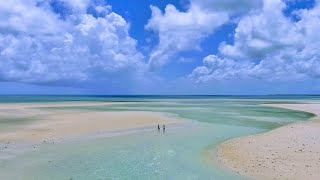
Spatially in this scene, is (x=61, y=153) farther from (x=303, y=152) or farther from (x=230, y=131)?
(x=230, y=131)

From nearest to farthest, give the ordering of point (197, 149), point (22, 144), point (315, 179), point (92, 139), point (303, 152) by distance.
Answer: point (315, 179) → point (303, 152) → point (197, 149) → point (22, 144) → point (92, 139)

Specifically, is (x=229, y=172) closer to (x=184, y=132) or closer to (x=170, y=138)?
(x=170, y=138)

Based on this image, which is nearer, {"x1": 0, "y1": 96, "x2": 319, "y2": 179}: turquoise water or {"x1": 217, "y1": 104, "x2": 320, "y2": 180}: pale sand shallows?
{"x1": 217, "y1": 104, "x2": 320, "y2": 180}: pale sand shallows

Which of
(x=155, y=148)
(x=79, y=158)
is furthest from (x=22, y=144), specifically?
(x=155, y=148)

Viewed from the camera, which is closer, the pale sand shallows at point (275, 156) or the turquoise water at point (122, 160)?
the pale sand shallows at point (275, 156)

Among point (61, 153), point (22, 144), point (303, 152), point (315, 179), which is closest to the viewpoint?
point (315, 179)

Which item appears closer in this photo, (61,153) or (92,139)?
(61,153)
